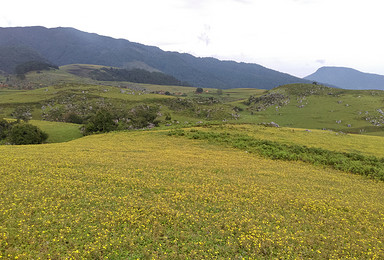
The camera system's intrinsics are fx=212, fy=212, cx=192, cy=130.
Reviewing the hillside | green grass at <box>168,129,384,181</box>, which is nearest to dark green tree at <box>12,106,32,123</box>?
the hillside

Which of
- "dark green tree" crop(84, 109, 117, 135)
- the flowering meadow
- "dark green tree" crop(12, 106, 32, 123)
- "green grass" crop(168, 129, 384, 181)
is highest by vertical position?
"green grass" crop(168, 129, 384, 181)

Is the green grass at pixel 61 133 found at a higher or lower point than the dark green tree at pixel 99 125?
lower

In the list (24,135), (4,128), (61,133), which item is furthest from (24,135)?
(4,128)

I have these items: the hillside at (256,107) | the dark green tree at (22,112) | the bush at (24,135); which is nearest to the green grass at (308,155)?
the bush at (24,135)

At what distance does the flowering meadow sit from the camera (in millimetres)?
11586

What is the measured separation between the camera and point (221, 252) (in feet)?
38.1

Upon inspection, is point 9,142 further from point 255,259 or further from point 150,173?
point 255,259

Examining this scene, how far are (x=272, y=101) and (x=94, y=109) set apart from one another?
4304 inches

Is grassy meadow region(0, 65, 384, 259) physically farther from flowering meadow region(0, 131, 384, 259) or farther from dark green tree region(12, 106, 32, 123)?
dark green tree region(12, 106, 32, 123)

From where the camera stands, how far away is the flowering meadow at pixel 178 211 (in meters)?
11.6

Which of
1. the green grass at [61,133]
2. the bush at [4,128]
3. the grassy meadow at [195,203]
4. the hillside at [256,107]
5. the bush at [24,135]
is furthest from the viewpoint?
the hillside at [256,107]

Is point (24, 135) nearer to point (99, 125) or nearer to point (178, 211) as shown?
point (99, 125)

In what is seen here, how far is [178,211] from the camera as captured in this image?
49.6 ft

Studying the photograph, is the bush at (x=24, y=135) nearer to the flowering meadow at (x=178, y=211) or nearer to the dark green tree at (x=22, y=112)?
the flowering meadow at (x=178, y=211)
